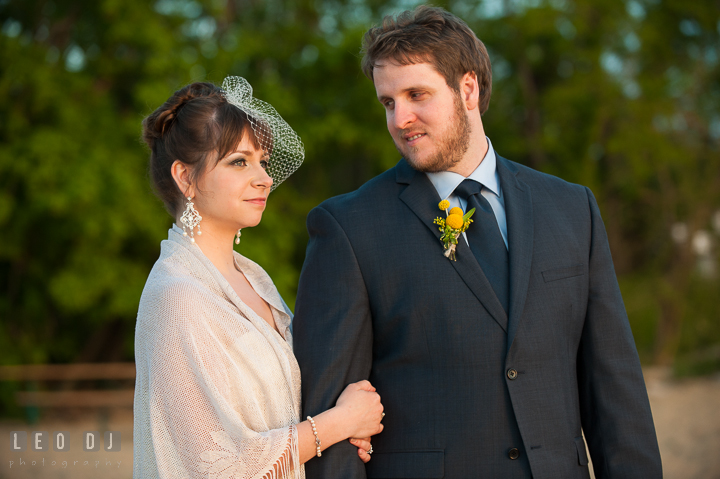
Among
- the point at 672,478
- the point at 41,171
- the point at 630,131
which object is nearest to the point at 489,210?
the point at 672,478

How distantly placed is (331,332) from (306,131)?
8820 millimetres

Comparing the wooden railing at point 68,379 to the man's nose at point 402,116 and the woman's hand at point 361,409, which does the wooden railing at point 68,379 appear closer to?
the woman's hand at point 361,409

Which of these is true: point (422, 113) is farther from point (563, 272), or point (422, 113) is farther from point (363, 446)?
point (363, 446)

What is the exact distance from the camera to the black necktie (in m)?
2.21

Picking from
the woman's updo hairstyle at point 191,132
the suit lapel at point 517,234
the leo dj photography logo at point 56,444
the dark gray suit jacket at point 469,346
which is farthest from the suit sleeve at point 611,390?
the leo dj photography logo at point 56,444

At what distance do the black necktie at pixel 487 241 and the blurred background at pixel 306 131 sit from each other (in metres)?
6.18

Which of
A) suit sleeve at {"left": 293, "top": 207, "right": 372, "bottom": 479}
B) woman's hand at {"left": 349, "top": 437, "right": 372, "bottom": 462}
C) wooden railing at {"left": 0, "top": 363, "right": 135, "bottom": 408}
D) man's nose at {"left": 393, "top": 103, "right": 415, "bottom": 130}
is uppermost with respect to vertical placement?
wooden railing at {"left": 0, "top": 363, "right": 135, "bottom": 408}

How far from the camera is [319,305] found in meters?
2.24

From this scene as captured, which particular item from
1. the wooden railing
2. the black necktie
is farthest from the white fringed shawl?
the wooden railing

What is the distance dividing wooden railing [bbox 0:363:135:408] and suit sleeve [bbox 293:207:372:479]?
27.6 ft

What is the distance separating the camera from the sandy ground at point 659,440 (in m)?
7.57

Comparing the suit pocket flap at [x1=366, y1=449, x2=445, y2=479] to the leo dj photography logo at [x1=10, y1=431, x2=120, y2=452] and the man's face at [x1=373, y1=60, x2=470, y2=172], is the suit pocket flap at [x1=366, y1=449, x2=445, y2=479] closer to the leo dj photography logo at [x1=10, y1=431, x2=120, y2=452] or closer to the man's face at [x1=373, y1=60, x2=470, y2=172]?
the man's face at [x1=373, y1=60, x2=470, y2=172]

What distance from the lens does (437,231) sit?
2.27m

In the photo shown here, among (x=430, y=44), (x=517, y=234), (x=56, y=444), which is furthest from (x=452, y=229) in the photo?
(x=56, y=444)
